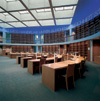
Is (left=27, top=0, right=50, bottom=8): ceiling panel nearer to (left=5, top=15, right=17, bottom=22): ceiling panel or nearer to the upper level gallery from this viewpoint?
(left=5, top=15, right=17, bottom=22): ceiling panel

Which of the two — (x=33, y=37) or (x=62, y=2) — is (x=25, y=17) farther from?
(x=33, y=37)

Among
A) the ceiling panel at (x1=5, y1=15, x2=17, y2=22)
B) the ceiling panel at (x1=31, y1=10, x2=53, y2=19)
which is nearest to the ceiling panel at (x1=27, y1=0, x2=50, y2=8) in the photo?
the ceiling panel at (x1=31, y1=10, x2=53, y2=19)

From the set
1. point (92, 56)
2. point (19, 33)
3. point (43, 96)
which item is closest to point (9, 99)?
point (43, 96)

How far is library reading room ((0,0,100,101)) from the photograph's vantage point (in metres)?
2.39

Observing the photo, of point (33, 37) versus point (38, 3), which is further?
point (33, 37)

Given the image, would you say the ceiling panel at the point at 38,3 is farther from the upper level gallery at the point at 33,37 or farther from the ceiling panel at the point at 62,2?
the upper level gallery at the point at 33,37

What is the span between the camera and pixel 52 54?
29.0ft

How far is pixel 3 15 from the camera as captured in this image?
11.4m

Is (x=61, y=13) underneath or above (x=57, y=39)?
above

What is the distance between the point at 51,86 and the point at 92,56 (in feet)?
27.2

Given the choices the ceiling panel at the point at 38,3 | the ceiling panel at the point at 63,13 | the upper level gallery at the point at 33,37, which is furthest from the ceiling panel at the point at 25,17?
the upper level gallery at the point at 33,37

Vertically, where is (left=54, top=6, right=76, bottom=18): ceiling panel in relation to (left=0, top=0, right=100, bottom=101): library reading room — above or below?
above

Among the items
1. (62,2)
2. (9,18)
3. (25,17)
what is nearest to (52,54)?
(62,2)

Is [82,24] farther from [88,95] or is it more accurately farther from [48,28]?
[88,95]
